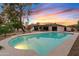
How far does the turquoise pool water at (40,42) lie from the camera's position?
3729mm

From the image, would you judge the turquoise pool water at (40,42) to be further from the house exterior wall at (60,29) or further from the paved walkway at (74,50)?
the paved walkway at (74,50)

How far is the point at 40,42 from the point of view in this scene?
12.3 feet

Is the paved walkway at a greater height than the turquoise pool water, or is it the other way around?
the turquoise pool water

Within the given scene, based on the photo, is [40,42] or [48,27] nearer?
[40,42]

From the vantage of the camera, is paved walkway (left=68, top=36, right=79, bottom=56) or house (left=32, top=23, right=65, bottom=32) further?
house (left=32, top=23, right=65, bottom=32)

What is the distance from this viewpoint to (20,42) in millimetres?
3768

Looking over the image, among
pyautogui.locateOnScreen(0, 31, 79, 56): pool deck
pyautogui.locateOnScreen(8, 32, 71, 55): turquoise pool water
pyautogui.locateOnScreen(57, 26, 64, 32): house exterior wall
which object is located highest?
pyautogui.locateOnScreen(57, 26, 64, 32): house exterior wall

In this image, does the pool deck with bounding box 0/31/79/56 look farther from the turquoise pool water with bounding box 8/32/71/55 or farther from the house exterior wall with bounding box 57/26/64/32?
the house exterior wall with bounding box 57/26/64/32

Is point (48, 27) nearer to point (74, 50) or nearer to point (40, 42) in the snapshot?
point (40, 42)

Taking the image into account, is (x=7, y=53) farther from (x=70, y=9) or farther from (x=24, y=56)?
(x=70, y=9)

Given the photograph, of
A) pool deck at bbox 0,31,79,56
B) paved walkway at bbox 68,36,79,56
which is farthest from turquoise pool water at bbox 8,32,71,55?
paved walkway at bbox 68,36,79,56

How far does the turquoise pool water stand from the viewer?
12.2 feet

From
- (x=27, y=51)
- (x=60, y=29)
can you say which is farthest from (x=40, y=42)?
(x=60, y=29)

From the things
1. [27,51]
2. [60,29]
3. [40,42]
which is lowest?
[27,51]
